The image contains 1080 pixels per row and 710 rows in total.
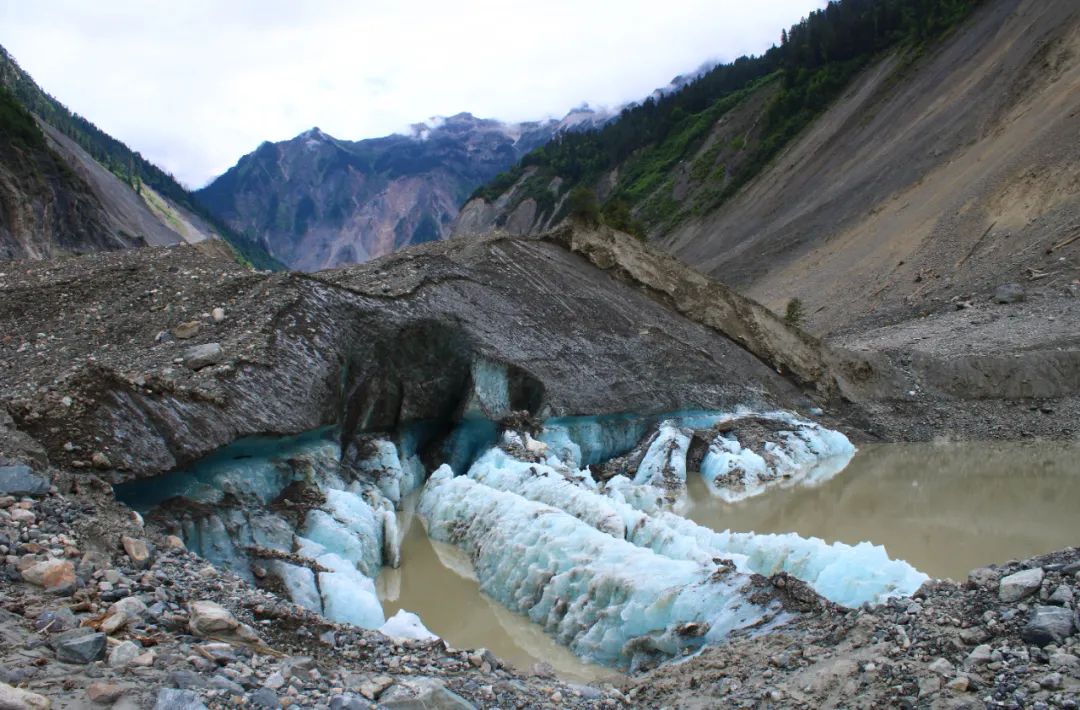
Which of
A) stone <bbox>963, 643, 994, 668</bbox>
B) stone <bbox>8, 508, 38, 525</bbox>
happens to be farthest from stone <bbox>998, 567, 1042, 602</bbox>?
stone <bbox>8, 508, 38, 525</bbox>

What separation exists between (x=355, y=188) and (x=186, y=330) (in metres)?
142

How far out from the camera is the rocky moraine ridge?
4434 mm

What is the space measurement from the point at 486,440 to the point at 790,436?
655 centimetres

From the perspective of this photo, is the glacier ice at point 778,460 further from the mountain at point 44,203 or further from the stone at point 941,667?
the mountain at point 44,203

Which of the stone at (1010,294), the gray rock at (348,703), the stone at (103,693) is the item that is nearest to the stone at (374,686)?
the gray rock at (348,703)

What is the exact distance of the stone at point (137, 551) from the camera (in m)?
5.62

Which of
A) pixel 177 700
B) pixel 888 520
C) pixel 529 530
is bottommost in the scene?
pixel 177 700

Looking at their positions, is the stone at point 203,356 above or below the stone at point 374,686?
above

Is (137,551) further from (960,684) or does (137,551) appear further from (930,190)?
(930,190)

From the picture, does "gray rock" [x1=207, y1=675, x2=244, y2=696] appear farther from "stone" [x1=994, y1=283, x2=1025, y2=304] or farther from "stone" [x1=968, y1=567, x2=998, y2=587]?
"stone" [x1=994, y1=283, x2=1025, y2=304]

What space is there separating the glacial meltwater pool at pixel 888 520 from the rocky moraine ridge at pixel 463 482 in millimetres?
342

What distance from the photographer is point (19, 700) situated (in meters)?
3.08

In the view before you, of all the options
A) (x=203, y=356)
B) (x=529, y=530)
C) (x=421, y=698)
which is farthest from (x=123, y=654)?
(x=203, y=356)

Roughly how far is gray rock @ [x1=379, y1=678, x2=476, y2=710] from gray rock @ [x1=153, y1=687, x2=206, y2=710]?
Result: 3.30 ft
